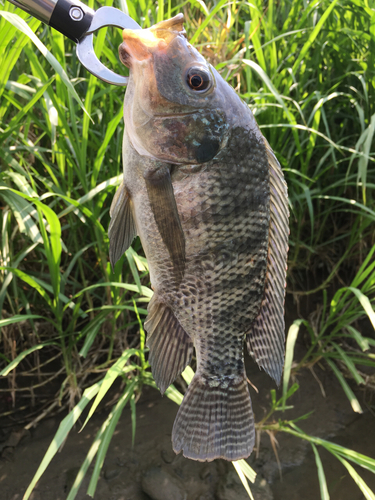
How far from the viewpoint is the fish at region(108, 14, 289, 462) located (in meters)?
0.70

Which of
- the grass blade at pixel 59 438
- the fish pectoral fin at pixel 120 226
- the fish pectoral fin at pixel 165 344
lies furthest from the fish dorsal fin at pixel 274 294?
the grass blade at pixel 59 438

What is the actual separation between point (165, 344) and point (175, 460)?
1392 millimetres

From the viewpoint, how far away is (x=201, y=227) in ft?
2.53

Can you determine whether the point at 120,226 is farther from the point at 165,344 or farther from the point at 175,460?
the point at 175,460

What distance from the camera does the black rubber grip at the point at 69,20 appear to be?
66 centimetres

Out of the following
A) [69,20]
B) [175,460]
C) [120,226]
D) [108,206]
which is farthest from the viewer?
[175,460]

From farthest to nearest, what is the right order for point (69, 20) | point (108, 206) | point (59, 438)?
point (108, 206)
point (59, 438)
point (69, 20)

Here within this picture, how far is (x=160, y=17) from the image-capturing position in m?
1.46

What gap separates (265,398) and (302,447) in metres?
0.30

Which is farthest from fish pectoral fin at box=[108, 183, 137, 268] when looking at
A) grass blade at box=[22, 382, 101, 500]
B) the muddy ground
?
the muddy ground

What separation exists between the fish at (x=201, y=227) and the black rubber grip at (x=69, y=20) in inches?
2.8

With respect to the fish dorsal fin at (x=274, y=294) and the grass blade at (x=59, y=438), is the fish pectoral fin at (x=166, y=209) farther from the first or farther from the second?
the grass blade at (x=59, y=438)

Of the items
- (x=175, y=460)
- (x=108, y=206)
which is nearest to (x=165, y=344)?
(x=108, y=206)

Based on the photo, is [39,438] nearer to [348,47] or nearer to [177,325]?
[177,325]
